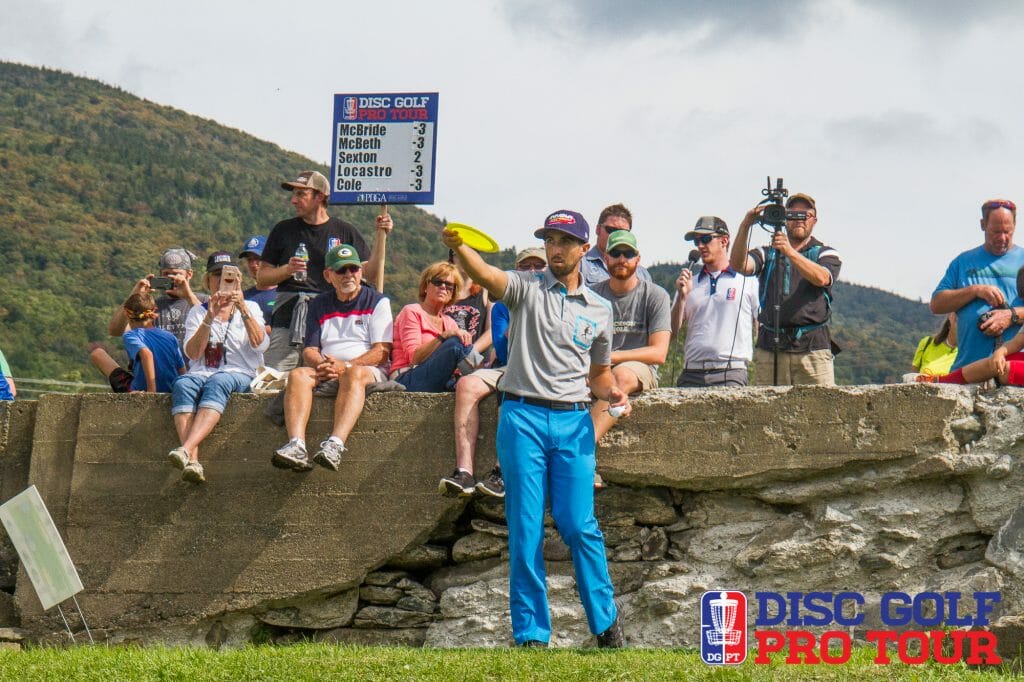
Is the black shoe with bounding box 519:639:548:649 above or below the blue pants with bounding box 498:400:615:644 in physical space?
below

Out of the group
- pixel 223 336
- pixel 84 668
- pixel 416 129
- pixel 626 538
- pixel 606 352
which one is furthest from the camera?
pixel 416 129

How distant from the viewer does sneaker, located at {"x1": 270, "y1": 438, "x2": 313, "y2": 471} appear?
7840 millimetres

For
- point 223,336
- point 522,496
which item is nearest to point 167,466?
point 223,336

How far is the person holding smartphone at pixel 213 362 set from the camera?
820 cm

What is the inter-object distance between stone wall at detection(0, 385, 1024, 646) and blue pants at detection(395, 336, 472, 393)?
0.14 metres

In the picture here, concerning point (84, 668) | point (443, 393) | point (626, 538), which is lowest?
point (84, 668)

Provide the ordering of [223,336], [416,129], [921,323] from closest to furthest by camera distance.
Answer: [223,336]
[416,129]
[921,323]

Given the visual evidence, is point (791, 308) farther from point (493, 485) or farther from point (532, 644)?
point (532, 644)

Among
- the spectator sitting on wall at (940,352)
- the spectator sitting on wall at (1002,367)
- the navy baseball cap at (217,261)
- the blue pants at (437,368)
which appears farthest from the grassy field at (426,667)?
the spectator sitting on wall at (940,352)

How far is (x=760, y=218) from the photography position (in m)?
8.82

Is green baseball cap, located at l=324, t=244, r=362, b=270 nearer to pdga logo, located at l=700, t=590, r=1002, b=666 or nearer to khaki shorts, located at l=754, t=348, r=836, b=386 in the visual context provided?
khaki shorts, located at l=754, t=348, r=836, b=386

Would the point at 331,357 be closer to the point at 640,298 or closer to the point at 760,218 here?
the point at 640,298

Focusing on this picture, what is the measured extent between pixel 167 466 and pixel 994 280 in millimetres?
5299

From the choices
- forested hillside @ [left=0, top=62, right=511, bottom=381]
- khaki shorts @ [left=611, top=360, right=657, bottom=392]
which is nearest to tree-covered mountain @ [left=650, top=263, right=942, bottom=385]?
forested hillside @ [left=0, top=62, right=511, bottom=381]
